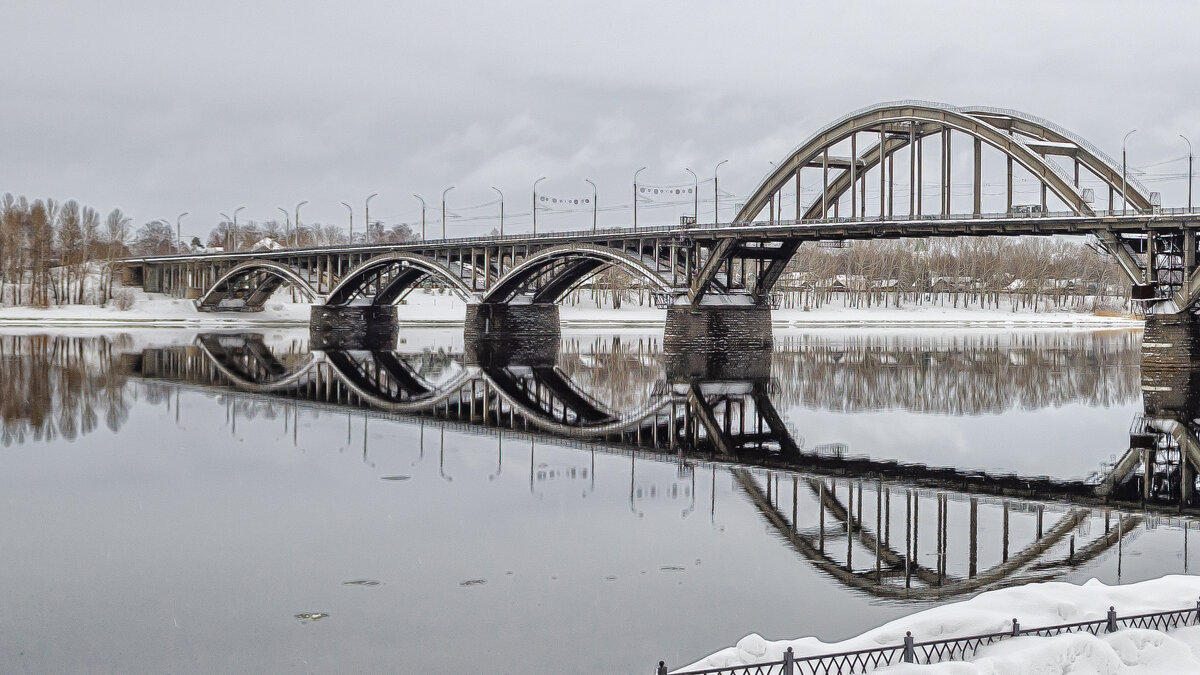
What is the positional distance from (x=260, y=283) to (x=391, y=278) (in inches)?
1014

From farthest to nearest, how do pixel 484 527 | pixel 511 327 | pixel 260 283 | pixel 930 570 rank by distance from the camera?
pixel 260 283, pixel 511 327, pixel 484 527, pixel 930 570

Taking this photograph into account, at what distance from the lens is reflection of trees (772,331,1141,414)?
129 feet

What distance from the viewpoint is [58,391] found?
38688mm

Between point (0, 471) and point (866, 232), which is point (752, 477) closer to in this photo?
point (0, 471)

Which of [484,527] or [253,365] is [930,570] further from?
[253,365]

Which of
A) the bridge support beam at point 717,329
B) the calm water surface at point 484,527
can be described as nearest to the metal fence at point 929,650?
the calm water surface at point 484,527

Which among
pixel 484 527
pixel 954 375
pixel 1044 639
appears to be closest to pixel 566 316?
pixel 954 375

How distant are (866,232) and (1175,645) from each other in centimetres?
4930

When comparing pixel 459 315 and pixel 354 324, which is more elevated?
pixel 459 315

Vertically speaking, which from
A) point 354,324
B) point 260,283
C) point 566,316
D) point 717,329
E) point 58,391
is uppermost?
point 260,283

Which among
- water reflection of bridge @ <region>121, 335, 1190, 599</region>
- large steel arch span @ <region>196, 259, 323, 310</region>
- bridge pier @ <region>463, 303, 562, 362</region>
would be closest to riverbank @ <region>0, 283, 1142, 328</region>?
large steel arch span @ <region>196, 259, 323, 310</region>

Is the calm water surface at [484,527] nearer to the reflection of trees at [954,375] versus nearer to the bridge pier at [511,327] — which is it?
the reflection of trees at [954,375]

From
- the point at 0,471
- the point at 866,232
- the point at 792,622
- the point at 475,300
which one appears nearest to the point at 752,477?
the point at 792,622

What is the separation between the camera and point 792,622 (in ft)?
40.6
